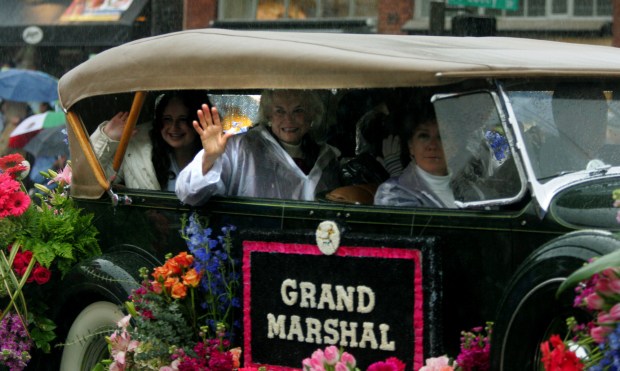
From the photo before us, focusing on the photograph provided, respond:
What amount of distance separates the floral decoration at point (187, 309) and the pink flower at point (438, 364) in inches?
40.7

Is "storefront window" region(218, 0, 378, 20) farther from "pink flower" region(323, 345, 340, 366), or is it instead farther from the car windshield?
"pink flower" region(323, 345, 340, 366)

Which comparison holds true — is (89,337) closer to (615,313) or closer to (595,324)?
(595,324)

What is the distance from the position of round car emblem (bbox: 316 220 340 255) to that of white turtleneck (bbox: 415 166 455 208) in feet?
1.62

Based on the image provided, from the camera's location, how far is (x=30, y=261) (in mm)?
6301

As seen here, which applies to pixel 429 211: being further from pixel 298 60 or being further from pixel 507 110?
pixel 298 60

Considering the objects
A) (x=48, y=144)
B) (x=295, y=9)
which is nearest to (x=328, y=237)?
(x=48, y=144)

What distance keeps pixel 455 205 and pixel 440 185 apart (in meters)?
0.31

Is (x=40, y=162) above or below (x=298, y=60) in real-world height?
below

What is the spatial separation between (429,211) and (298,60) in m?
0.81

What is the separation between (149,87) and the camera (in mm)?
5648

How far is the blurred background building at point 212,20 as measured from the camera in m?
20.8

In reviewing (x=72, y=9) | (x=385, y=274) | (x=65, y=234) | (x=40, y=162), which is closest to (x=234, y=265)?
(x=385, y=274)

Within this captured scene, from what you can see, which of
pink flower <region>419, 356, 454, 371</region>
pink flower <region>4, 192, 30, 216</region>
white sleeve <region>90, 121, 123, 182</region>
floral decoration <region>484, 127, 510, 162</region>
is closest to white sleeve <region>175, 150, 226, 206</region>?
white sleeve <region>90, 121, 123, 182</region>

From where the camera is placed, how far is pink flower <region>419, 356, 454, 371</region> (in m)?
4.44
